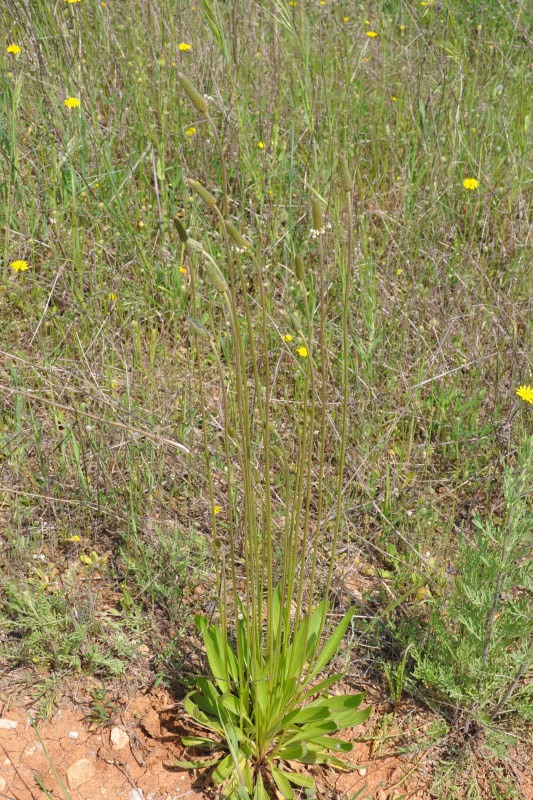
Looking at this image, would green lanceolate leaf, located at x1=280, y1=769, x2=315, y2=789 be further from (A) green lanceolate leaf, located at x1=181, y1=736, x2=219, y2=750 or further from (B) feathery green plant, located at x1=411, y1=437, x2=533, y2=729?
(B) feathery green plant, located at x1=411, y1=437, x2=533, y2=729

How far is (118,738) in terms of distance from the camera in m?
2.06

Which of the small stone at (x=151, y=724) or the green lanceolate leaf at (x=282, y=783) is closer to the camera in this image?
the green lanceolate leaf at (x=282, y=783)

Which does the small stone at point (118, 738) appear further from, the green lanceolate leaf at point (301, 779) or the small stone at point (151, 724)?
the green lanceolate leaf at point (301, 779)

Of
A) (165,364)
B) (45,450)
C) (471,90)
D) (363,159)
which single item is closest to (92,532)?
(45,450)

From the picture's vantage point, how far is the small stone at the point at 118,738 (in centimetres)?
204

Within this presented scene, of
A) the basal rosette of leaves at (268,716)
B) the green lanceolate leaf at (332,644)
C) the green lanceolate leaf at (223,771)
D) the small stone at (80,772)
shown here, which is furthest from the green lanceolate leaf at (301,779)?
A: the small stone at (80,772)

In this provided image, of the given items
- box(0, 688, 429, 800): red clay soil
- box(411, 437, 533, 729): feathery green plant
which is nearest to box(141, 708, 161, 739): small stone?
box(0, 688, 429, 800): red clay soil

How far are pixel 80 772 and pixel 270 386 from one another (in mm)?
1345

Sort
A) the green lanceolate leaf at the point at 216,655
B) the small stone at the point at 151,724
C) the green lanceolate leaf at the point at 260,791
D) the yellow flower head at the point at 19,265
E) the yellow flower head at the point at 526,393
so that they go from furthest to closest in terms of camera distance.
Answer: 1. the yellow flower head at the point at 19,265
2. the yellow flower head at the point at 526,393
3. the small stone at the point at 151,724
4. the green lanceolate leaf at the point at 216,655
5. the green lanceolate leaf at the point at 260,791

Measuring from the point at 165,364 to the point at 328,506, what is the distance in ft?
2.80

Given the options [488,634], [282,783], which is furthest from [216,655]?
[488,634]

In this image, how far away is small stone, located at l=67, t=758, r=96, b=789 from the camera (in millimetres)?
1950

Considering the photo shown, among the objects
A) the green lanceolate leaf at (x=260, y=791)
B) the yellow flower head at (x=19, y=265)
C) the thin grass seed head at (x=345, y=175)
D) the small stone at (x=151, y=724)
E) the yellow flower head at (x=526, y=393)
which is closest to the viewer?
the thin grass seed head at (x=345, y=175)

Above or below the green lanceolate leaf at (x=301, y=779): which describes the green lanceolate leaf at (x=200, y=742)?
above
